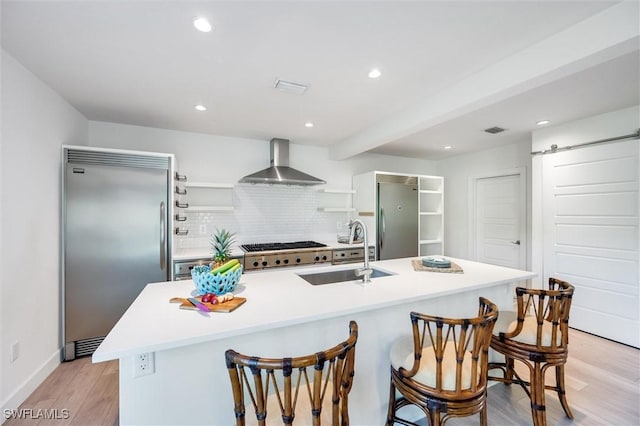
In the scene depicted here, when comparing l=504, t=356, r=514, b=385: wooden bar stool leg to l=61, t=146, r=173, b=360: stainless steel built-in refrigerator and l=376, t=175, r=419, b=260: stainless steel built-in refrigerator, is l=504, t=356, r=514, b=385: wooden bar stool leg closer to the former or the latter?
l=376, t=175, r=419, b=260: stainless steel built-in refrigerator

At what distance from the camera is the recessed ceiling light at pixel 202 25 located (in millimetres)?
1536

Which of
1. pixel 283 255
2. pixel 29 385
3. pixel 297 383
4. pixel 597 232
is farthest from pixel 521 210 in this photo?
pixel 29 385

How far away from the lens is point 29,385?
6.71 ft

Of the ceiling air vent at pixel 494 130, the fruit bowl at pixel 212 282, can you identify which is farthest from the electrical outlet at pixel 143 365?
the ceiling air vent at pixel 494 130

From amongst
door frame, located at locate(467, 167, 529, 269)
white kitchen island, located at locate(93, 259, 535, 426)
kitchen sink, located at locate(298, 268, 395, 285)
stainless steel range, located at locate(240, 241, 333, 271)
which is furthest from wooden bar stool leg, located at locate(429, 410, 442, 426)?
door frame, located at locate(467, 167, 529, 269)

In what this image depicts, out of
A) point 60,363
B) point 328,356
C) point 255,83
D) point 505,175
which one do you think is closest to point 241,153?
point 255,83

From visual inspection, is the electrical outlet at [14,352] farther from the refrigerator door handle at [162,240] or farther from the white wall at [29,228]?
the refrigerator door handle at [162,240]

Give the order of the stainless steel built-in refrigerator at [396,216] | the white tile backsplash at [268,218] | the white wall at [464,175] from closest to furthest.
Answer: the white tile backsplash at [268,218] → the stainless steel built-in refrigerator at [396,216] → the white wall at [464,175]

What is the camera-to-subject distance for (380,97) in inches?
101

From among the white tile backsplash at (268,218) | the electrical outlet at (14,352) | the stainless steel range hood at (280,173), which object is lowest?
the electrical outlet at (14,352)

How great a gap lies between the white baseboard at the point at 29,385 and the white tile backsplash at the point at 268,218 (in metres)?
1.51

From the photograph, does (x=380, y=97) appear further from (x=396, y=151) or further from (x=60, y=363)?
(x=60, y=363)

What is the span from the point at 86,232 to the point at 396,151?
4376 millimetres

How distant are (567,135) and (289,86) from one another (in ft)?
11.1
